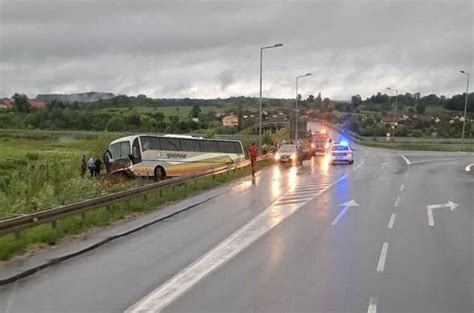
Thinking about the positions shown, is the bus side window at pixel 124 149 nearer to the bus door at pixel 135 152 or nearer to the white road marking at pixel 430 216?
the bus door at pixel 135 152

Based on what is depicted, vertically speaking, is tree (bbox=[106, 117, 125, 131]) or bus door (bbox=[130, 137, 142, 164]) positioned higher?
bus door (bbox=[130, 137, 142, 164])

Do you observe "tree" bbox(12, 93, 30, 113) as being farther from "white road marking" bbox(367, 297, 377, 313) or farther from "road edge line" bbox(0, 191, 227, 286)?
"white road marking" bbox(367, 297, 377, 313)

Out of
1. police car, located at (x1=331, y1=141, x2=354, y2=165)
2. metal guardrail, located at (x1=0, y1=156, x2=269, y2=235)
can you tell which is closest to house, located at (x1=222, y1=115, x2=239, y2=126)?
police car, located at (x1=331, y1=141, x2=354, y2=165)

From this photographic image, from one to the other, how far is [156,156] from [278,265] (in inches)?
1092

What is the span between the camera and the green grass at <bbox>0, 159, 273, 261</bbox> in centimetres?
1260

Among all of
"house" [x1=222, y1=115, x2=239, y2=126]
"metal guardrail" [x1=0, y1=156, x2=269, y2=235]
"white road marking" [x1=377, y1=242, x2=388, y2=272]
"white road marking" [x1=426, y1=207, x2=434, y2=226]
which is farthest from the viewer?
"house" [x1=222, y1=115, x2=239, y2=126]

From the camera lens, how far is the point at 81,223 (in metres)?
15.7

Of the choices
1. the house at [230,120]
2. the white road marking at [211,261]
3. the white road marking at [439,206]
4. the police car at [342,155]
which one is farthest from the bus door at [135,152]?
the house at [230,120]

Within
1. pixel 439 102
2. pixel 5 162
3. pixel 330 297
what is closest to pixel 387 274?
pixel 330 297

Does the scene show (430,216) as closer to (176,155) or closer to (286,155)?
(176,155)

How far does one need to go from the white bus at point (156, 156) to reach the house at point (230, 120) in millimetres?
54005

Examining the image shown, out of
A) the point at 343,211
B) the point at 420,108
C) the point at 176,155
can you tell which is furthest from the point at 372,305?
the point at 420,108

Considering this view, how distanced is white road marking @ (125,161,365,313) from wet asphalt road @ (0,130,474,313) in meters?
0.02

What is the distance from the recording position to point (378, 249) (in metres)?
12.9
